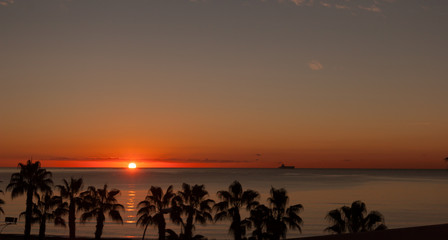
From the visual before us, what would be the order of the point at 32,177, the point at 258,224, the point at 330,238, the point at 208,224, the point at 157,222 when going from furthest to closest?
1. the point at 208,224
2. the point at 32,177
3. the point at 157,222
4. the point at 258,224
5. the point at 330,238

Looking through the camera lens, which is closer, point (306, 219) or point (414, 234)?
point (414, 234)

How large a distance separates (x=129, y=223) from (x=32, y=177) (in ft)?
170

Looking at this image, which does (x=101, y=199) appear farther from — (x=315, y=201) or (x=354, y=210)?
(x=315, y=201)

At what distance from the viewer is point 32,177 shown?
156 feet

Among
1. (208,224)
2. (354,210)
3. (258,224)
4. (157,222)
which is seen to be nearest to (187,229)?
(157,222)

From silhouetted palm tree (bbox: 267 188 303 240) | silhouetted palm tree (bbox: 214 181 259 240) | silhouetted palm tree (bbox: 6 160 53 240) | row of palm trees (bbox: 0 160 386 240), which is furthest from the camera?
silhouetted palm tree (bbox: 6 160 53 240)

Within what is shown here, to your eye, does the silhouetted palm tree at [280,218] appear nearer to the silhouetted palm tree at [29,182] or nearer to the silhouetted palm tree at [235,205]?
the silhouetted palm tree at [235,205]

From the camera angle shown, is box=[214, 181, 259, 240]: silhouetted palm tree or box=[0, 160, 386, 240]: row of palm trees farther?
box=[214, 181, 259, 240]: silhouetted palm tree

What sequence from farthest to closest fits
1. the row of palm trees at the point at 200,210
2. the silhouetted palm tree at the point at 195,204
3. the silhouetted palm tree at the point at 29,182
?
1. the silhouetted palm tree at the point at 29,182
2. the silhouetted palm tree at the point at 195,204
3. the row of palm trees at the point at 200,210

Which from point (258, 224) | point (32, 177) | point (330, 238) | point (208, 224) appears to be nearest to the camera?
point (330, 238)

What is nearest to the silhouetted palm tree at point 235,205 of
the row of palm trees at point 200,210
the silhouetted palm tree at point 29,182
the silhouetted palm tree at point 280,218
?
the row of palm trees at point 200,210

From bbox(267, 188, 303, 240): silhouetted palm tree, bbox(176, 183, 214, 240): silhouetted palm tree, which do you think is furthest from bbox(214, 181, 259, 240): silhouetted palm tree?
bbox(267, 188, 303, 240): silhouetted palm tree

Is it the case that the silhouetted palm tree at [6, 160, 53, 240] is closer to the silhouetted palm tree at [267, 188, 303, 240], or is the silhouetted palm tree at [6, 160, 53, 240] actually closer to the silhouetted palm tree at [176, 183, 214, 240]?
the silhouetted palm tree at [176, 183, 214, 240]

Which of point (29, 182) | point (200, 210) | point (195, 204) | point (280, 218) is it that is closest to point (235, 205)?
point (200, 210)
